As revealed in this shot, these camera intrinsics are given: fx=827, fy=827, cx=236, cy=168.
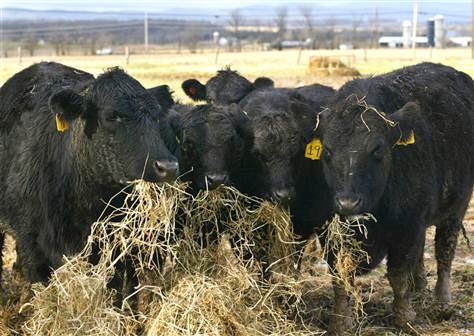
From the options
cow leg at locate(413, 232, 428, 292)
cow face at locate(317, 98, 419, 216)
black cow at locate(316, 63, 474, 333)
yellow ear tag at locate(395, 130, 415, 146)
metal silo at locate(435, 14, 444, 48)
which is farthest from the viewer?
metal silo at locate(435, 14, 444, 48)

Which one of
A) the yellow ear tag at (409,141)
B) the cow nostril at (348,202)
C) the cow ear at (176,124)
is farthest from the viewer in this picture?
the cow ear at (176,124)

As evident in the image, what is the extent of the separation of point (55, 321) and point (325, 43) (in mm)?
111189

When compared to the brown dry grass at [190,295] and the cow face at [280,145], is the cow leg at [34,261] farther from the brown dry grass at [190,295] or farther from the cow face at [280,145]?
the cow face at [280,145]

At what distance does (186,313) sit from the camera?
596 centimetres

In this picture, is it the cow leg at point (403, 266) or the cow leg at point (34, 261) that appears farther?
the cow leg at point (403, 266)

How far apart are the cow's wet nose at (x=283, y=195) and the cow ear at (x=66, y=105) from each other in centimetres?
179

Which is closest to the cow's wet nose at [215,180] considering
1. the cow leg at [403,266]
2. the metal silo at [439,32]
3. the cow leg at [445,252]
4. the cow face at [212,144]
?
the cow face at [212,144]

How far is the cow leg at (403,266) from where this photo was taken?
7.19 meters

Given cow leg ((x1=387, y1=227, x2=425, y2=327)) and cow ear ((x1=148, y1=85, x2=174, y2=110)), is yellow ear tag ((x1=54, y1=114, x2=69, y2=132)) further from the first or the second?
cow leg ((x1=387, y1=227, x2=425, y2=327))

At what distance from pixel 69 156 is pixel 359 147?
7.57 ft

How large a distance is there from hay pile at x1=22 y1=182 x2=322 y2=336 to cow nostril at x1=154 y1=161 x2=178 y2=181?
0.27 m

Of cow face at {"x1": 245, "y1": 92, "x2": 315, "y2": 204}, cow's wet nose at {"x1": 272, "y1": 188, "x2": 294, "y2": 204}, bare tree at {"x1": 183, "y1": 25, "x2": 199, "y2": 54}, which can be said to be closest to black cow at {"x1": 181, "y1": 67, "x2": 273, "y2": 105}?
cow face at {"x1": 245, "y1": 92, "x2": 315, "y2": 204}

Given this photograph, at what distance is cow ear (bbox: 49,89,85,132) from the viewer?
19.8 feet

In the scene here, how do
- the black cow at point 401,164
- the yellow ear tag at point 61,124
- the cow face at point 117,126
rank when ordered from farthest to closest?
1. the black cow at point 401,164
2. the yellow ear tag at point 61,124
3. the cow face at point 117,126
